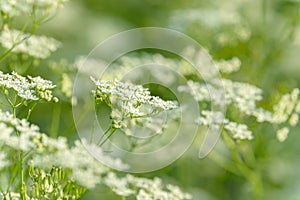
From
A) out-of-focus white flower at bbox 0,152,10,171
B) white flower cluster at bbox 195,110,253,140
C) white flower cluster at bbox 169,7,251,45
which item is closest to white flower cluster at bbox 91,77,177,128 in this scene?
out-of-focus white flower at bbox 0,152,10,171

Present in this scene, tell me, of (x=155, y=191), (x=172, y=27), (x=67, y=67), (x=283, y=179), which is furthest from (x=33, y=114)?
(x=155, y=191)

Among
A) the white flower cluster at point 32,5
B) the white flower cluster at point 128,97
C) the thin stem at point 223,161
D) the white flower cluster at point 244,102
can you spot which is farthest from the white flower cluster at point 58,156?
the thin stem at point 223,161

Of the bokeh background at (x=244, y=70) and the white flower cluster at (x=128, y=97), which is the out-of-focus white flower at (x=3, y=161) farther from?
the bokeh background at (x=244, y=70)

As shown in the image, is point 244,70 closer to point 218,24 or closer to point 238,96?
point 218,24

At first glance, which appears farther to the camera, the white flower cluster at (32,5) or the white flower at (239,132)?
the white flower at (239,132)

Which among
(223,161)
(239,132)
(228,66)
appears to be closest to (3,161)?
(239,132)

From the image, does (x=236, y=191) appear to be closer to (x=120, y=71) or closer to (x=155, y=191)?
(x=120, y=71)

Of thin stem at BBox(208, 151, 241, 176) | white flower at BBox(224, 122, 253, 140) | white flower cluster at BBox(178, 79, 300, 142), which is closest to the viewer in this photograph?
white flower at BBox(224, 122, 253, 140)

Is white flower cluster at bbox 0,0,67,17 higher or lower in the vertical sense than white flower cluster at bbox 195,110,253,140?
higher

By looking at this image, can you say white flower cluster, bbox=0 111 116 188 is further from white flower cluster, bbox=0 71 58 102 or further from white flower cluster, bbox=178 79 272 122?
white flower cluster, bbox=178 79 272 122
